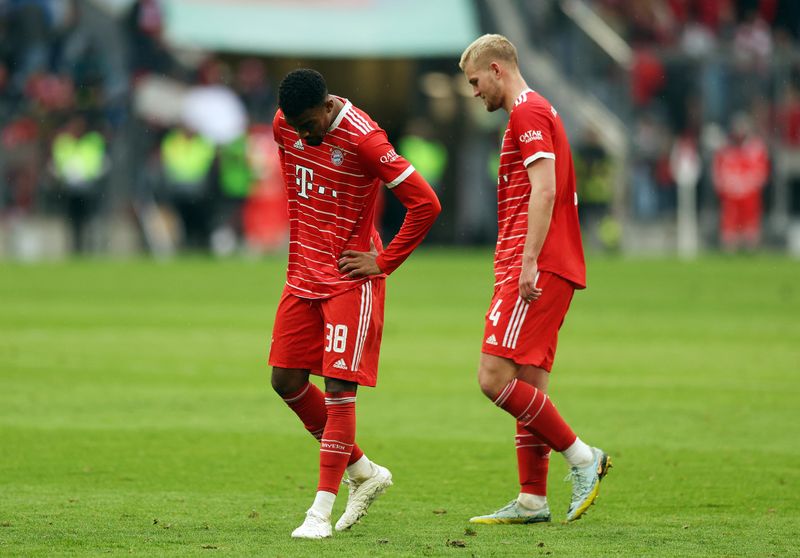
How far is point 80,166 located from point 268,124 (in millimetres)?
4620

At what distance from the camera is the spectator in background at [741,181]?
32.9 metres

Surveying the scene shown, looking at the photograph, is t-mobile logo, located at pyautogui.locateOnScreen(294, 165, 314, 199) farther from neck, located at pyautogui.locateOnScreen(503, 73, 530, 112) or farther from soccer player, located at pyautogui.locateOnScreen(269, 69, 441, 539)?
neck, located at pyautogui.locateOnScreen(503, 73, 530, 112)

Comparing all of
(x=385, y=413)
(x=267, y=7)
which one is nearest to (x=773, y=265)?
(x=267, y=7)

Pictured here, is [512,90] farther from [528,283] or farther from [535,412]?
[535,412]

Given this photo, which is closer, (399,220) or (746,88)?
(746,88)

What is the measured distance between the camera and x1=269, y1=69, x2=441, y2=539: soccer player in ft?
21.7

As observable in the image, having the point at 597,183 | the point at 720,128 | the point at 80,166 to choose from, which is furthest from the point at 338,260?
the point at 720,128

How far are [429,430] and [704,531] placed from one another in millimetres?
3497

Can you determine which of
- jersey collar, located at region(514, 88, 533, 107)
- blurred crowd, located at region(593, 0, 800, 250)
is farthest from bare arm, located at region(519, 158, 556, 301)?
blurred crowd, located at region(593, 0, 800, 250)

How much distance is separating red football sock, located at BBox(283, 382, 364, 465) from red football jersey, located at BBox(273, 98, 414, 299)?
477mm

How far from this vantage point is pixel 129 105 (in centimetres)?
3319

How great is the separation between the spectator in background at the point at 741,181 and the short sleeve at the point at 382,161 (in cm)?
2705

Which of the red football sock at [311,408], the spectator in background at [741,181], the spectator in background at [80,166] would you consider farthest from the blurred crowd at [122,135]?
the red football sock at [311,408]

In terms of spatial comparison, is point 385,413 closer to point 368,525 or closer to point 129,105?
point 368,525
